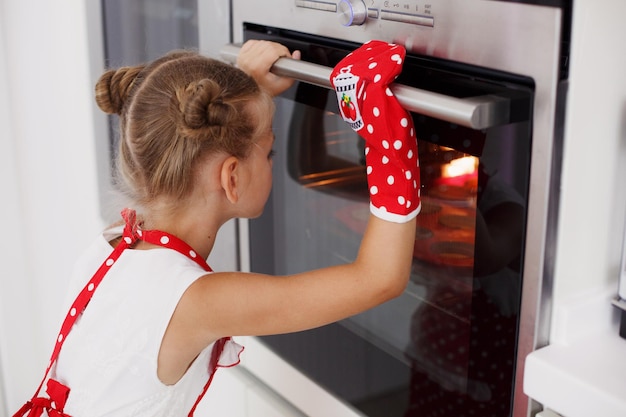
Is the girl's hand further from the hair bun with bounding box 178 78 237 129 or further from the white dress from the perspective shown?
the white dress

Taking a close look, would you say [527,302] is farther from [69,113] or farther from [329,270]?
[69,113]

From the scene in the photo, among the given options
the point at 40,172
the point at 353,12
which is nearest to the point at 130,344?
the point at 353,12

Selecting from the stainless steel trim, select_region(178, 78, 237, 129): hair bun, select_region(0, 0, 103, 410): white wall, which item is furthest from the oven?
select_region(0, 0, 103, 410): white wall

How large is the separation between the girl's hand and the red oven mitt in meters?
0.17

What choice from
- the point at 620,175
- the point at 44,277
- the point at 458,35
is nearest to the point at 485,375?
the point at 620,175

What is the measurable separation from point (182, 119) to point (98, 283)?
252 millimetres

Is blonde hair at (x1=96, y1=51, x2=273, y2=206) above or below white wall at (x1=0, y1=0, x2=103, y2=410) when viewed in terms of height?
above

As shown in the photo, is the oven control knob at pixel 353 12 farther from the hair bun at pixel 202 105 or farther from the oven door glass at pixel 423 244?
the hair bun at pixel 202 105

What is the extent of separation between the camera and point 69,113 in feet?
5.43

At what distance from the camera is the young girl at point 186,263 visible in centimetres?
90

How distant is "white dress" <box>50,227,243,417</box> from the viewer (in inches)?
37.9

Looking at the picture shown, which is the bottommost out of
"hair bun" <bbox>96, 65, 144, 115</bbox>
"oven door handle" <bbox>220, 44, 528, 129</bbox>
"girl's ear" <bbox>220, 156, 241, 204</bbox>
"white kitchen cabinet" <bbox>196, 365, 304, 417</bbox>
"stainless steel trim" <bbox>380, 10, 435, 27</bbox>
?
"white kitchen cabinet" <bbox>196, 365, 304, 417</bbox>

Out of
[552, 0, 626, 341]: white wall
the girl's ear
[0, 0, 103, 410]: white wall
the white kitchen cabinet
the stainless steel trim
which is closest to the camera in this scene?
[552, 0, 626, 341]: white wall

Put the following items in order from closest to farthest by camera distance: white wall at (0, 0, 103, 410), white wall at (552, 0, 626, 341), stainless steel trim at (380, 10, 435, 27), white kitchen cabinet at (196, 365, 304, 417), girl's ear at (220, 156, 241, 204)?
white wall at (552, 0, 626, 341) → stainless steel trim at (380, 10, 435, 27) → girl's ear at (220, 156, 241, 204) → white kitchen cabinet at (196, 365, 304, 417) → white wall at (0, 0, 103, 410)
